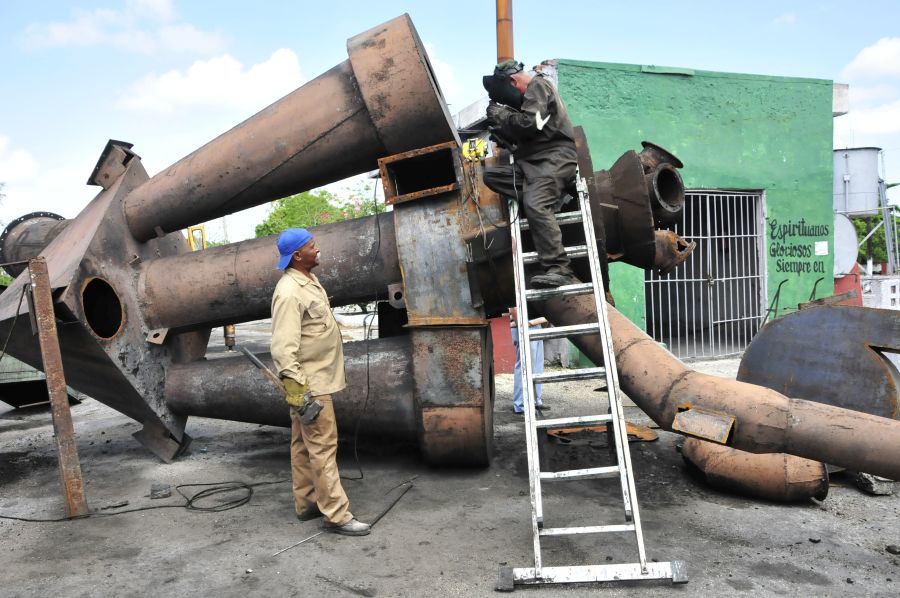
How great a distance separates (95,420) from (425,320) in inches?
190

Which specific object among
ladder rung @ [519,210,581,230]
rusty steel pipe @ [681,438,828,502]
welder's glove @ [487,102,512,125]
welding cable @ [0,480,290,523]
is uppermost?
welder's glove @ [487,102,512,125]

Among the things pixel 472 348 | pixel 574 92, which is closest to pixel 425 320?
pixel 472 348

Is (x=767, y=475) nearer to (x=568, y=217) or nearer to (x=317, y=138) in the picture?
(x=568, y=217)

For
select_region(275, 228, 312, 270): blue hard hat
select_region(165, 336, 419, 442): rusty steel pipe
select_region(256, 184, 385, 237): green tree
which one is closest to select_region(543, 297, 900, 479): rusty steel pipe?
select_region(165, 336, 419, 442): rusty steel pipe

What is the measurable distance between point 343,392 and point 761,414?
3005mm

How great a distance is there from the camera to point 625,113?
34.4 feet

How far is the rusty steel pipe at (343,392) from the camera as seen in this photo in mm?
5340

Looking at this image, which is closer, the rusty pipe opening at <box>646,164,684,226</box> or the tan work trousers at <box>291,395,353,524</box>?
the tan work trousers at <box>291,395,353,524</box>

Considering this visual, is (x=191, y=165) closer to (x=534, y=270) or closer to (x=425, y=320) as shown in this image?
(x=425, y=320)

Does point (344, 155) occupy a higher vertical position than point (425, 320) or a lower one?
higher

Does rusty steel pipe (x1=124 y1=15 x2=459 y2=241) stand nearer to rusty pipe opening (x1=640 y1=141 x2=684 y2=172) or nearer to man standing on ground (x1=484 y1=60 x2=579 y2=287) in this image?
man standing on ground (x1=484 y1=60 x2=579 y2=287)

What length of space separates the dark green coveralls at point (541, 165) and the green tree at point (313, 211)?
2077 cm

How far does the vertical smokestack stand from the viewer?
8852 mm

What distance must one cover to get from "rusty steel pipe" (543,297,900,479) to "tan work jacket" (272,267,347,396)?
1739mm
